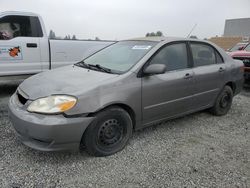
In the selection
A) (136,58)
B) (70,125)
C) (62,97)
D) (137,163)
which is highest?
(136,58)

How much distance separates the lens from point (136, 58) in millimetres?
3410

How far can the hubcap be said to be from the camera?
2.98 m

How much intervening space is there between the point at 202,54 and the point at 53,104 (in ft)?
9.36

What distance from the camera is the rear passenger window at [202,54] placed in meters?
4.09

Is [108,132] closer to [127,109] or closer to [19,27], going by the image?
[127,109]

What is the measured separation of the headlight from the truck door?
3024mm

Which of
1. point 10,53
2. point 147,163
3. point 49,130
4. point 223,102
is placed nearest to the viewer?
point 49,130

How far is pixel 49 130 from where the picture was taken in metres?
2.56

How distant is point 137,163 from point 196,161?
30.0 inches

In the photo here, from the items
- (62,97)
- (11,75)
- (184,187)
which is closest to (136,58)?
(62,97)

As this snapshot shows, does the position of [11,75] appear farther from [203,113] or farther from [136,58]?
[203,113]

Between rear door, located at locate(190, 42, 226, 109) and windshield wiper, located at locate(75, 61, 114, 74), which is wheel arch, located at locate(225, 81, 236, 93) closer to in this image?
rear door, located at locate(190, 42, 226, 109)

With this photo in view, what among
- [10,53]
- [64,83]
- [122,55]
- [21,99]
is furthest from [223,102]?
[10,53]

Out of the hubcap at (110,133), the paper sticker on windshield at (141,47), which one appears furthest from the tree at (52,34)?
the hubcap at (110,133)
